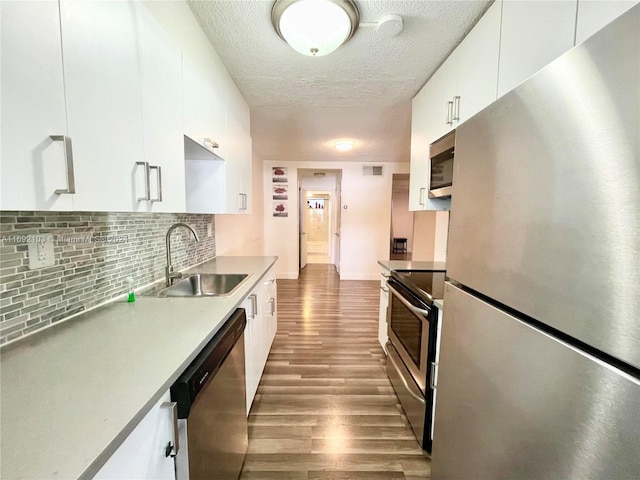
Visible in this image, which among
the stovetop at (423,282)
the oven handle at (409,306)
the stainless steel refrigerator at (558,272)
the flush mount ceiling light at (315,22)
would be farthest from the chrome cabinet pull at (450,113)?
the oven handle at (409,306)

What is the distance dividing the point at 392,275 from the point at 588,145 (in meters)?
1.63

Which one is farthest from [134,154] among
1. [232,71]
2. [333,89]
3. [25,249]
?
[333,89]

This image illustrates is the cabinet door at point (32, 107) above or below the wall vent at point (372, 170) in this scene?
below

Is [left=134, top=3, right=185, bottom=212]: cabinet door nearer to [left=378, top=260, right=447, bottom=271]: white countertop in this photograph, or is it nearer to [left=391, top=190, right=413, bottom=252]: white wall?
[left=378, top=260, right=447, bottom=271]: white countertop

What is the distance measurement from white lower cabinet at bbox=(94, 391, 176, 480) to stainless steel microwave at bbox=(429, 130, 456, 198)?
1.69 m

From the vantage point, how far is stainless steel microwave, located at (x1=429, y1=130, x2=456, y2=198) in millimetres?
1564

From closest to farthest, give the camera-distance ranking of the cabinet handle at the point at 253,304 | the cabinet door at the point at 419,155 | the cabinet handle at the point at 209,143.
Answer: the cabinet handle at the point at 209,143 < the cabinet handle at the point at 253,304 < the cabinet door at the point at 419,155

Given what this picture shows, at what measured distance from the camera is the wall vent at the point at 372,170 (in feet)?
16.9

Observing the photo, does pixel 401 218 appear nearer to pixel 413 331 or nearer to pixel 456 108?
pixel 456 108

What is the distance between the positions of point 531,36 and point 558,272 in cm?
107

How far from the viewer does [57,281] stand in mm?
962

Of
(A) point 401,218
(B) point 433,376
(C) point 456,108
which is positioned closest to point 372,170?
(C) point 456,108

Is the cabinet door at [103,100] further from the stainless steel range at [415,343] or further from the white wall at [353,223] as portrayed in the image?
the white wall at [353,223]

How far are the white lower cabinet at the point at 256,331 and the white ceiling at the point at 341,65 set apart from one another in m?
1.60
